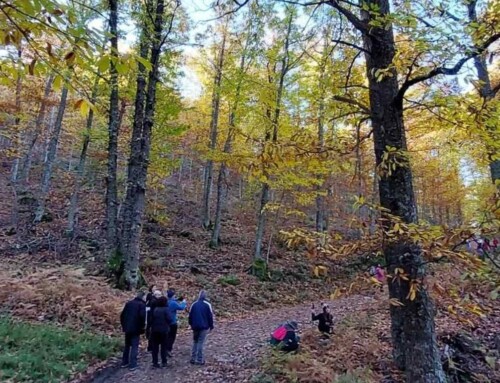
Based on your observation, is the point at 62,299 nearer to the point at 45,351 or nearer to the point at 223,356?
the point at 45,351

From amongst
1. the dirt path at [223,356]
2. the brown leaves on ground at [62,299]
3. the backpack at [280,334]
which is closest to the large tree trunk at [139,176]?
the brown leaves on ground at [62,299]

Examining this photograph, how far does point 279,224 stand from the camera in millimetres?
23641

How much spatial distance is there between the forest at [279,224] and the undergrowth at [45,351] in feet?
0.14

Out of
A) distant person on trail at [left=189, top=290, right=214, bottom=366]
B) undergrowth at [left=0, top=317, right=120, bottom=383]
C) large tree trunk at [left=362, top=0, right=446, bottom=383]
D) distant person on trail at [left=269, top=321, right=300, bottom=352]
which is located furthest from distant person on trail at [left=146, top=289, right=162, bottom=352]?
large tree trunk at [left=362, top=0, right=446, bottom=383]

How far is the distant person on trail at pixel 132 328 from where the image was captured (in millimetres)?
7723

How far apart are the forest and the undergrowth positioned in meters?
0.04

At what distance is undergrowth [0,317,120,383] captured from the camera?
20.6 feet

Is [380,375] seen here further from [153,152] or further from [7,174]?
[7,174]

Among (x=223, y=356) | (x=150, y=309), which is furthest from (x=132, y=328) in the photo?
(x=223, y=356)

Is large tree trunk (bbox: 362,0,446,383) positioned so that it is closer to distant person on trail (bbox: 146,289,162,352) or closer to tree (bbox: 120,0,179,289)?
distant person on trail (bbox: 146,289,162,352)

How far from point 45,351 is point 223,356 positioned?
3.65 metres

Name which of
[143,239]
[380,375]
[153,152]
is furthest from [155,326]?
[143,239]

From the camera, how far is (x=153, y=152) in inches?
627

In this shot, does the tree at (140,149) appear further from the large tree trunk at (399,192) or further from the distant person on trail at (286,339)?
the large tree trunk at (399,192)
